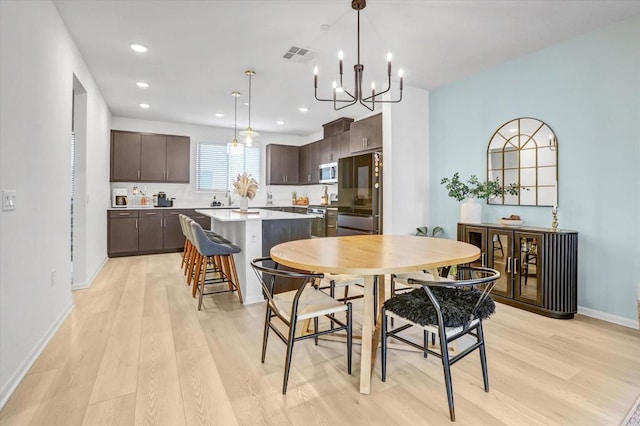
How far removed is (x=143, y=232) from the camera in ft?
19.9

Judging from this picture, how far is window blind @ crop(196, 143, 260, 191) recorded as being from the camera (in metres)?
7.03

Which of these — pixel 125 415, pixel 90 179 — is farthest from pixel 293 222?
pixel 90 179

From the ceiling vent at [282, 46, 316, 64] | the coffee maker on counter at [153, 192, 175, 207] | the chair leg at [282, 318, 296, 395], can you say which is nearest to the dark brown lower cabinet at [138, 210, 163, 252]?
the coffee maker on counter at [153, 192, 175, 207]

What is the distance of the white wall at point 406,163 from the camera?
435 cm

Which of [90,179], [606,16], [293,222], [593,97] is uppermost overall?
[606,16]

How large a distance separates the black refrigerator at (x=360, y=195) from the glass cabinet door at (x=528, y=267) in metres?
1.67

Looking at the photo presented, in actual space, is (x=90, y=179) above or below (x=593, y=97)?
below

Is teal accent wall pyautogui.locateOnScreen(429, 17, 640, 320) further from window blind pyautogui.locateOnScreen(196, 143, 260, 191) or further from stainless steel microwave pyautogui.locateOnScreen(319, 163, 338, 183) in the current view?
window blind pyautogui.locateOnScreen(196, 143, 260, 191)

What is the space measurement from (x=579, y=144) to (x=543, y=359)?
2.09 metres

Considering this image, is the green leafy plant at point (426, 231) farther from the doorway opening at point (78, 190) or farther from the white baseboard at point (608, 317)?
the doorway opening at point (78, 190)

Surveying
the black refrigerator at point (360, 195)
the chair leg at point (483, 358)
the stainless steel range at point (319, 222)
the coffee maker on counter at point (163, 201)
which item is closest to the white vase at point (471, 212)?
the black refrigerator at point (360, 195)

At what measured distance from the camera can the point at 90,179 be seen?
418 cm

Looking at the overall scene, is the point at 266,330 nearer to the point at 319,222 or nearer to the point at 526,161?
the point at 526,161

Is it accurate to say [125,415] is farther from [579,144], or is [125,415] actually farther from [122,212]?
[122,212]
